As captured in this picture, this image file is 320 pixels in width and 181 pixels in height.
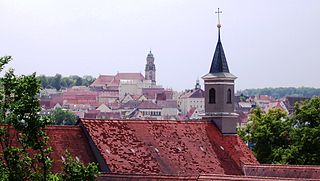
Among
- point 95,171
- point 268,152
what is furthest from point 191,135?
point 95,171

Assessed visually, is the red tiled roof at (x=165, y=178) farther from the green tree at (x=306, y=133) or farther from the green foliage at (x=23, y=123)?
the green tree at (x=306, y=133)

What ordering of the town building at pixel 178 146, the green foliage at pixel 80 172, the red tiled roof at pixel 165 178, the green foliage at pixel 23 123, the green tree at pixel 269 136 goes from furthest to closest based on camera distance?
the green tree at pixel 269 136 < the town building at pixel 178 146 < the red tiled roof at pixel 165 178 < the green foliage at pixel 23 123 < the green foliage at pixel 80 172

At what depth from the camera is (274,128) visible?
56.7m

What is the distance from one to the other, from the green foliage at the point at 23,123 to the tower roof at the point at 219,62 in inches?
1031

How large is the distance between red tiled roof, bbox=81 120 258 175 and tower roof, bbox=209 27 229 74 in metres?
3.34

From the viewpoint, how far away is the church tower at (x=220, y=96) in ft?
160

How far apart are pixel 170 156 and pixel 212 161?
3.12 m

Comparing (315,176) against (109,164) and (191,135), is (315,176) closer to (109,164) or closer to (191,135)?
(191,135)

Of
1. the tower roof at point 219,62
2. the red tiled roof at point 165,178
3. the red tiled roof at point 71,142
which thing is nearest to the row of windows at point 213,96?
the tower roof at point 219,62

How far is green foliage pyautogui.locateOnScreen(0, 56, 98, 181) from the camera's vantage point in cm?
2362

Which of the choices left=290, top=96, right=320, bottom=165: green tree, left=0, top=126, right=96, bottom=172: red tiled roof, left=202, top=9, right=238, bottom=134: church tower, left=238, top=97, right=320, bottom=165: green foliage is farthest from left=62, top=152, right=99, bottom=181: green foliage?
left=290, top=96, right=320, bottom=165: green tree

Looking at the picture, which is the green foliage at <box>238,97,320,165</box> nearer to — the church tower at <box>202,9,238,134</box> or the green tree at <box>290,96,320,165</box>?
the green tree at <box>290,96,320,165</box>

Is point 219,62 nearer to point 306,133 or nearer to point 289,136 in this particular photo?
point 306,133

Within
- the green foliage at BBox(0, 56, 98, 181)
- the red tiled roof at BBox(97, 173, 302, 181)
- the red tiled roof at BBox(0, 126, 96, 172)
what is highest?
the green foliage at BBox(0, 56, 98, 181)
